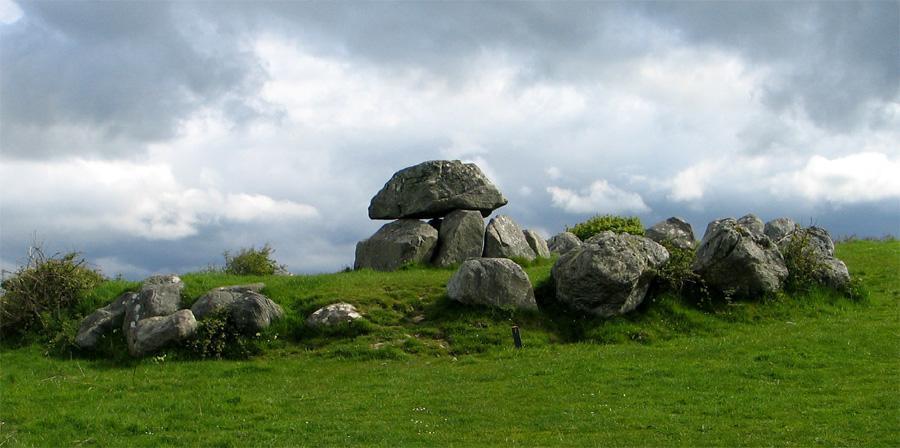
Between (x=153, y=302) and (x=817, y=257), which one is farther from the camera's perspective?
(x=817, y=257)

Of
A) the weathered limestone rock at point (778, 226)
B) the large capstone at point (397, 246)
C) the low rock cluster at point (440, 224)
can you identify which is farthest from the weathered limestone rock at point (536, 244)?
the weathered limestone rock at point (778, 226)

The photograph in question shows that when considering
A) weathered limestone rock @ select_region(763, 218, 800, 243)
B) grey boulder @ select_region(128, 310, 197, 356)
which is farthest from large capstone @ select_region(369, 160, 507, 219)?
weathered limestone rock @ select_region(763, 218, 800, 243)

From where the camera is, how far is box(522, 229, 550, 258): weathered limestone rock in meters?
44.5

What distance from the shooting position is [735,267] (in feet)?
111

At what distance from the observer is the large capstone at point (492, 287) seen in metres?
32.4

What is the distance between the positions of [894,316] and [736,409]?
15553mm

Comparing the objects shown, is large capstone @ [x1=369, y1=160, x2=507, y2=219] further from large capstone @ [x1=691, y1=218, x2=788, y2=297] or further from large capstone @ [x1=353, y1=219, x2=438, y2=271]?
large capstone @ [x1=691, y1=218, x2=788, y2=297]

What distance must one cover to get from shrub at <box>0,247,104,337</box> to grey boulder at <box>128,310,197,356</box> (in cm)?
587

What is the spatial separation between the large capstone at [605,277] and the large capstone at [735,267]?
267 cm

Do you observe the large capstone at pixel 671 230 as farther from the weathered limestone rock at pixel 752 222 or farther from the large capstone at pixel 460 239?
the large capstone at pixel 460 239

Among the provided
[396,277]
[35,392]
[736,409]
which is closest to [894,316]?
[736,409]

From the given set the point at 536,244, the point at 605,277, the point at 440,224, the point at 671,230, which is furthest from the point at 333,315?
the point at 671,230

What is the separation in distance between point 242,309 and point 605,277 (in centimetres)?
1392

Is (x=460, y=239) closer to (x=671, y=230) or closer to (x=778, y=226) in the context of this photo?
(x=671, y=230)
